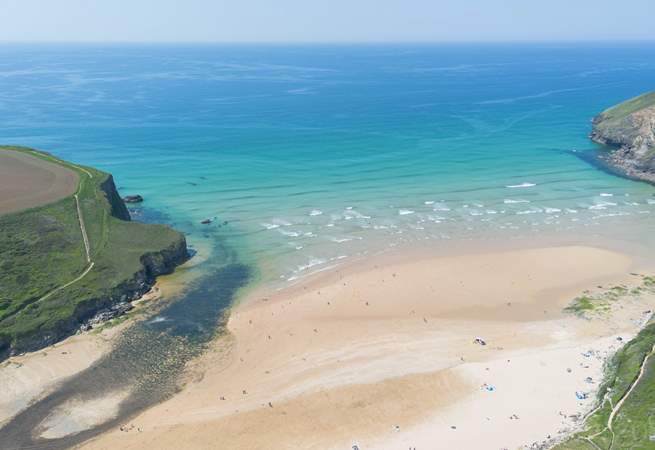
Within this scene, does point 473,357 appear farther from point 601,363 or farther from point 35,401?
point 35,401

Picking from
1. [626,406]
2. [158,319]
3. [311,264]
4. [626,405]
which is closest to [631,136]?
[311,264]

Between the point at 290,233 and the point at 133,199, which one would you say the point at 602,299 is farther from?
the point at 133,199

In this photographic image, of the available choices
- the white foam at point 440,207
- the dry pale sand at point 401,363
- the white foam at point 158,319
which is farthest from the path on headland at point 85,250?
the white foam at point 440,207

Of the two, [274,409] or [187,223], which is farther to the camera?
[187,223]

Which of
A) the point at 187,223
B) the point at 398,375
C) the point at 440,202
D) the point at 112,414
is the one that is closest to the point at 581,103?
the point at 440,202

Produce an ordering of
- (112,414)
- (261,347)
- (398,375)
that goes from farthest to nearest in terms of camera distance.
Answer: (261,347)
(398,375)
(112,414)

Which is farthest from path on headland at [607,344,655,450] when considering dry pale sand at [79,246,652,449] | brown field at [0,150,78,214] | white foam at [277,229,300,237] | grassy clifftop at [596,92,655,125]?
grassy clifftop at [596,92,655,125]

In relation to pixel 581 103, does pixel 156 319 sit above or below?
below
